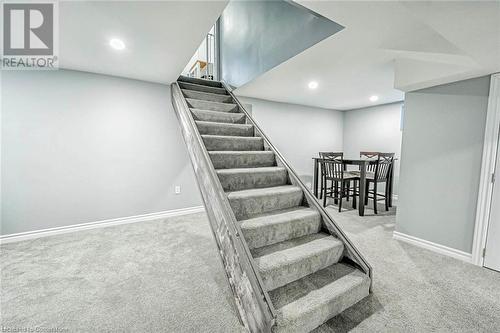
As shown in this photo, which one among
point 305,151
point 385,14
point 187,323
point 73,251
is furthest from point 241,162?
Result: point 305,151

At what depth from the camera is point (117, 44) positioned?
6.47 feet

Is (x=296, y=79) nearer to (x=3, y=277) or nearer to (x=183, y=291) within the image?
(x=183, y=291)

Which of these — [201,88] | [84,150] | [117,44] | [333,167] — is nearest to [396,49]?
[333,167]

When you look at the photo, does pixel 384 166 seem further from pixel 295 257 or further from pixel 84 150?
pixel 84 150

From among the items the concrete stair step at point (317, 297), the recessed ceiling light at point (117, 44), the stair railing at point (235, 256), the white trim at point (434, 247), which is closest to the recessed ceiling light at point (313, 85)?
the stair railing at point (235, 256)

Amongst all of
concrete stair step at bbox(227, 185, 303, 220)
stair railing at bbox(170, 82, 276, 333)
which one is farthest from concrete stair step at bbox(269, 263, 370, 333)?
concrete stair step at bbox(227, 185, 303, 220)

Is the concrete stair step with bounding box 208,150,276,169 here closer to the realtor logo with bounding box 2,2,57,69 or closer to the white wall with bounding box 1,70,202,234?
the white wall with bounding box 1,70,202,234

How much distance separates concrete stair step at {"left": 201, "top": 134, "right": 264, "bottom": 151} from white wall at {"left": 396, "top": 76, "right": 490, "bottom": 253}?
179 cm

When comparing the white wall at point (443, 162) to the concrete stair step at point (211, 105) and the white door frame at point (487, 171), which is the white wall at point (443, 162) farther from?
the concrete stair step at point (211, 105)

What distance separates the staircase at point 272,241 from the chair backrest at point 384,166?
2.10 metres

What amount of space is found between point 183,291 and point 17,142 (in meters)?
2.62

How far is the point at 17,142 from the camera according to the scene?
7.84ft

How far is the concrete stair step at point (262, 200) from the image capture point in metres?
1.76

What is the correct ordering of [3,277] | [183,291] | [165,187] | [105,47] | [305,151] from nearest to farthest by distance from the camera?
[183,291]
[3,277]
[105,47]
[165,187]
[305,151]
